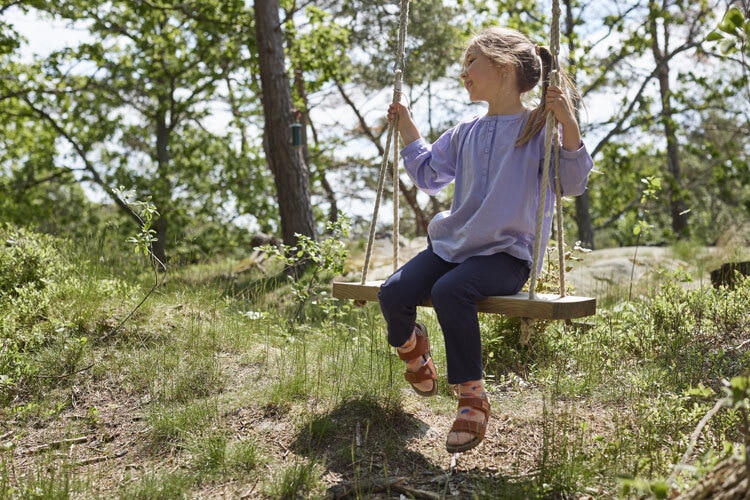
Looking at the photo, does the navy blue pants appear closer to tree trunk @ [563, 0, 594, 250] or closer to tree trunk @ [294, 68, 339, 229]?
tree trunk @ [294, 68, 339, 229]

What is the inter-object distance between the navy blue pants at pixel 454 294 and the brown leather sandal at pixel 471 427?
0.09 metres

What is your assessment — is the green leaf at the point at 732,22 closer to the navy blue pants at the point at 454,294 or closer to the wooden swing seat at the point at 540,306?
the wooden swing seat at the point at 540,306

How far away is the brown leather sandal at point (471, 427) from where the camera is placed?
2562mm

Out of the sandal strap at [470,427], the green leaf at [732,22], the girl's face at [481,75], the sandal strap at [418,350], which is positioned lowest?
the sandal strap at [470,427]

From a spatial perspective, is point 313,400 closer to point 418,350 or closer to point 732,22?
point 418,350

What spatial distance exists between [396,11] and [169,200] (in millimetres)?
4977

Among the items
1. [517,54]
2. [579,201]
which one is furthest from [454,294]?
[579,201]

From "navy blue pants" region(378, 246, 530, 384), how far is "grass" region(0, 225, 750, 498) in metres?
0.40

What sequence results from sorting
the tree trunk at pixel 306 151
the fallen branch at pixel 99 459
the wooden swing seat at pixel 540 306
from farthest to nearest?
the tree trunk at pixel 306 151
the fallen branch at pixel 99 459
the wooden swing seat at pixel 540 306

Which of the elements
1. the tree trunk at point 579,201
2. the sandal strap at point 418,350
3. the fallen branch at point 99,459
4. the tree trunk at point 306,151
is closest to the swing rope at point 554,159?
the sandal strap at point 418,350

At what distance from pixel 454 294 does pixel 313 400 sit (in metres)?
1.04

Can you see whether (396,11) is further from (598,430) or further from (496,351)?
(598,430)

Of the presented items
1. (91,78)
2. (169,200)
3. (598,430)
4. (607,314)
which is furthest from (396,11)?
(598,430)

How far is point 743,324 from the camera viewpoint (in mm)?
4137
